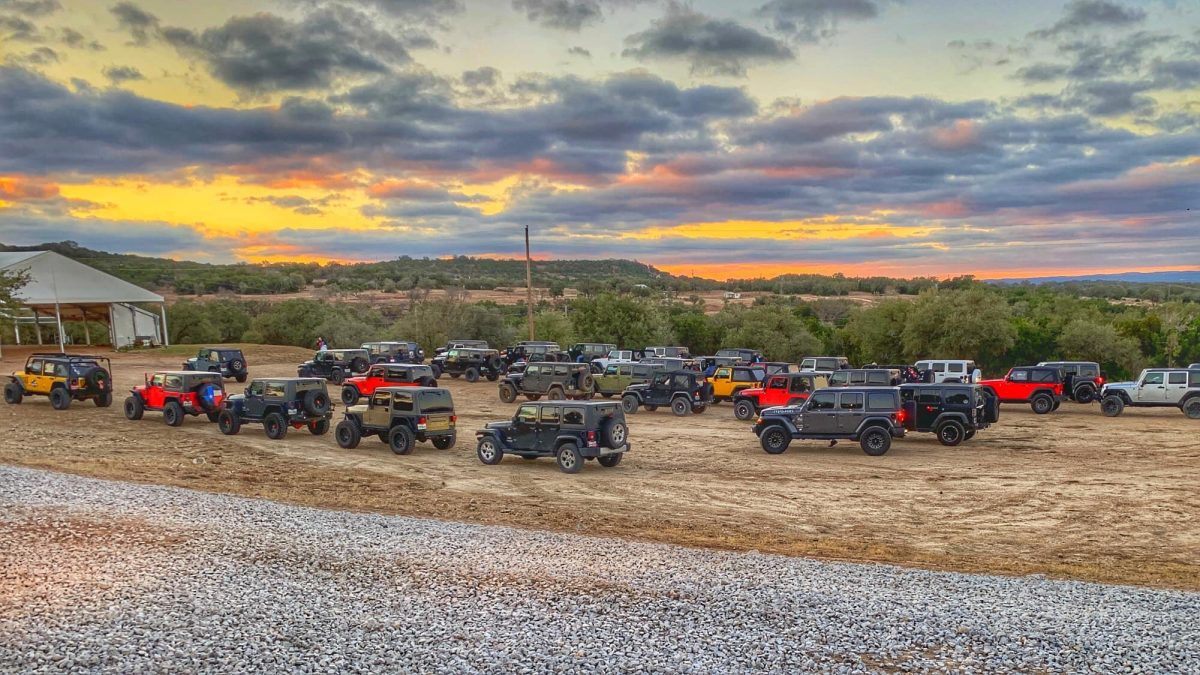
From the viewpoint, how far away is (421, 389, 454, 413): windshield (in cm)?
2126

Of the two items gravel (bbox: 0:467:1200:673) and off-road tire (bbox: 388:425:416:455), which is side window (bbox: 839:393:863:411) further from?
off-road tire (bbox: 388:425:416:455)

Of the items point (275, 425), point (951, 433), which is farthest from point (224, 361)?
point (951, 433)

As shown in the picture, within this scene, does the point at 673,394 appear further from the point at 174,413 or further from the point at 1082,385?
the point at 174,413

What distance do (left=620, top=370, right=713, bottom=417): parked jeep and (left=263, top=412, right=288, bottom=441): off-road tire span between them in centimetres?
1185

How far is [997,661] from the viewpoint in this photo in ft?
26.7

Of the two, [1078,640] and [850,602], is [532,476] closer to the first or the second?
[850,602]

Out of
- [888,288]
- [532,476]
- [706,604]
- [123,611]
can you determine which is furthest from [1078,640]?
[888,288]

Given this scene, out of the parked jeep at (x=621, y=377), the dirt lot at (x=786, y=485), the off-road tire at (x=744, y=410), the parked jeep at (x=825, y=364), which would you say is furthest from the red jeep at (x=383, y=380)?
the parked jeep at (x=825, y=364)

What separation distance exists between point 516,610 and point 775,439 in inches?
547

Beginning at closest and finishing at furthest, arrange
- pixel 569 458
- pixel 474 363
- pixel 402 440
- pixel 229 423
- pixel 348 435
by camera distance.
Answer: pixel 569 458 < pixel 402 440 < pixel 348 435 < pixel 229 423 < pixel 474 363

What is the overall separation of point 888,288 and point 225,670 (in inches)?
5835

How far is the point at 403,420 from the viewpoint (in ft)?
69.8

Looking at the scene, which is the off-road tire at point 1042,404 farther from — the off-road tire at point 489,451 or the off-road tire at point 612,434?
the off-road tire at point 489,451

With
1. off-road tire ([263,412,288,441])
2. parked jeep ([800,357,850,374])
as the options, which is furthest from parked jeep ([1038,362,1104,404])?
off-road tire ([263,412,288,441])
